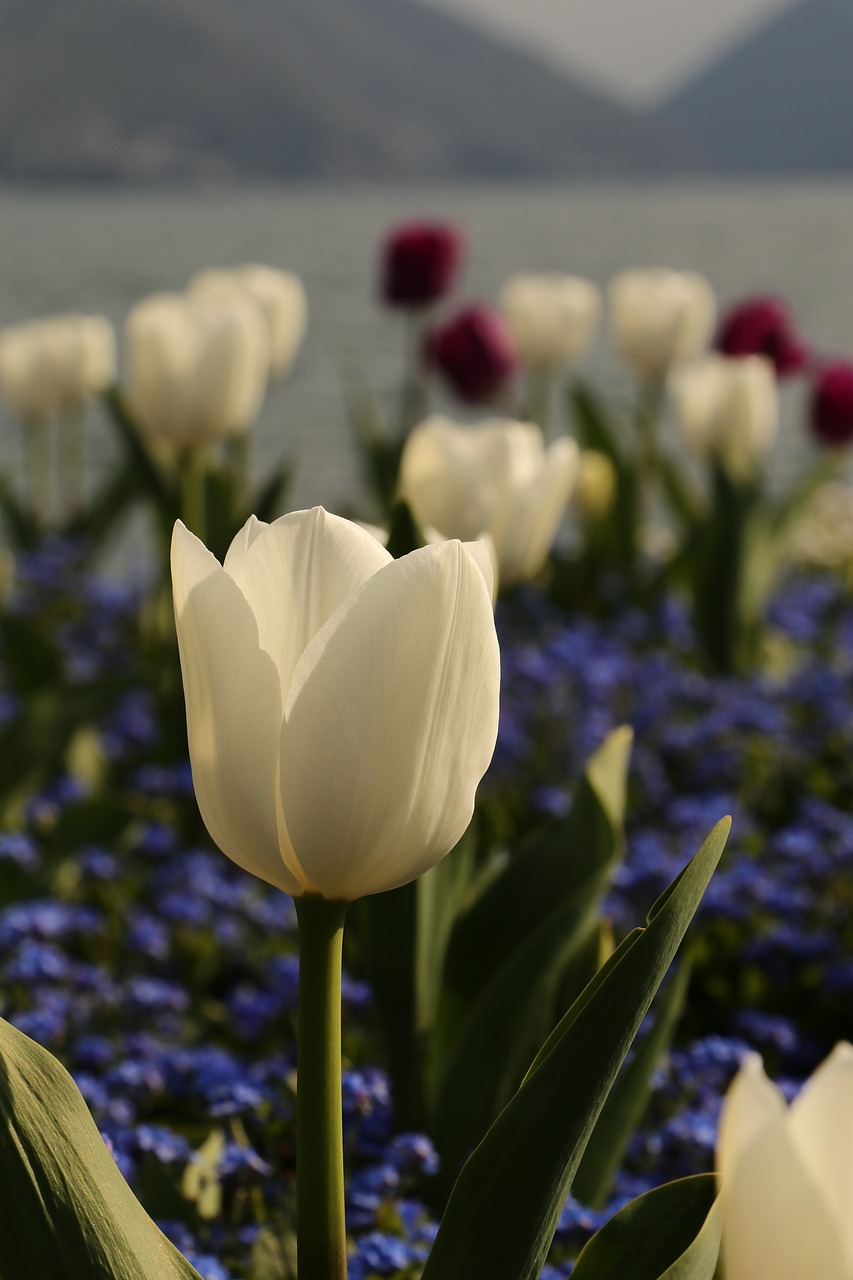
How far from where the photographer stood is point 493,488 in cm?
256

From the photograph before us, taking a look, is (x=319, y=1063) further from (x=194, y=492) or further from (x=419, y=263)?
(x=419, y=263)

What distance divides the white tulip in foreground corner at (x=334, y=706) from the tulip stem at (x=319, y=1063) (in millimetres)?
23

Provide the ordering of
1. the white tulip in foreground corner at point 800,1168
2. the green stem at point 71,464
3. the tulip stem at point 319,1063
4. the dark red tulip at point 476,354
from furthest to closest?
the green stem at point 71,464 < the dark red tulip at point 476,354 < the tulip stem at point 319,1063 < the white tulip in foreground corner at point 800,1168

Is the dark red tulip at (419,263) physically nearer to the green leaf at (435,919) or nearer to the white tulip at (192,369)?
the white tulip at (192,369)

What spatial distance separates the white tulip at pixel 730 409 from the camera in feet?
13.1

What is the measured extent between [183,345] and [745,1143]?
2689 millimetres

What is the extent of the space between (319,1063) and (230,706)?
8.8 inches

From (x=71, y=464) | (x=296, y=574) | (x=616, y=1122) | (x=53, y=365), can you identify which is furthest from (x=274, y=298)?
(x=296, y=574)

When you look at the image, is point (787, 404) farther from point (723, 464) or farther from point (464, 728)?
point (464, 728)

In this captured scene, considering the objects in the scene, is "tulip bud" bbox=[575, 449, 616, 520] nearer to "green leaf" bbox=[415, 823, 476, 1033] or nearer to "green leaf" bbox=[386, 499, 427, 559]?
"green leaf" bbox=[415, 823, 476, 1033]

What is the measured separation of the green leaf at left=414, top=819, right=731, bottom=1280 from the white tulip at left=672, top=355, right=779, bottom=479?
3124 millimetres

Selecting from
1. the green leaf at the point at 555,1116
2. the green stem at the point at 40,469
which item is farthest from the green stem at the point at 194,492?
the green leaf at the point at 555,1116

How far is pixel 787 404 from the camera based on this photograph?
33.4 ft

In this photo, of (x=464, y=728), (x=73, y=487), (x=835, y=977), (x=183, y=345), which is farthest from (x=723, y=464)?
(x=464, y=728)
